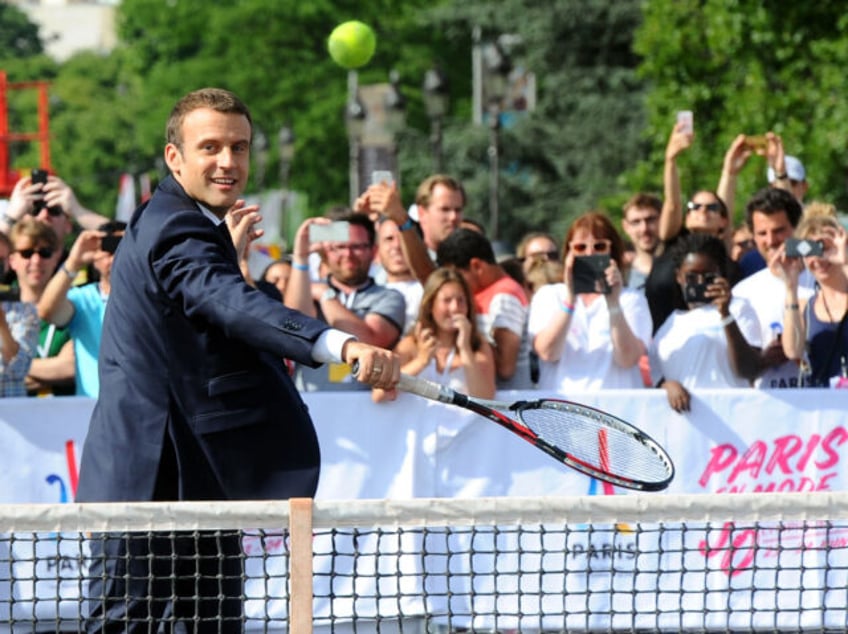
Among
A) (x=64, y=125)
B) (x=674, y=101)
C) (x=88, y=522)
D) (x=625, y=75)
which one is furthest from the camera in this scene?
(x=64, y=125)

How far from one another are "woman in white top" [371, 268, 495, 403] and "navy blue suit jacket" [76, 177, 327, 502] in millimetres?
3231

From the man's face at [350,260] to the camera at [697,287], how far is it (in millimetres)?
1707

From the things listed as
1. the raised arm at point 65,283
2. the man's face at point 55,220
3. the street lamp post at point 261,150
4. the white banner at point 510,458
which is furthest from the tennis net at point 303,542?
the street lamp post at point 261,150

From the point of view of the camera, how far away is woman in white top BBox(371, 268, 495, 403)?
27.7 ft

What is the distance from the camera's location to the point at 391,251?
9.70 metres

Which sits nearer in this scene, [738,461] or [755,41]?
[738,461]

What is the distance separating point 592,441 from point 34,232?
4.61 meters

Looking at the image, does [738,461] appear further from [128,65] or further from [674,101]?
[128,65]

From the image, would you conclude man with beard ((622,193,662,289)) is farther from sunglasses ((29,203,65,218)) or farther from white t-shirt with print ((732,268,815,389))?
sunglasses ((29,203,65,218))

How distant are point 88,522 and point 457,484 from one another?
13.5 ft

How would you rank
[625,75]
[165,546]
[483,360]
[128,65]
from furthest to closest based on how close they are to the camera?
[128,65]
[625,75]
[483,360]
[165,546]

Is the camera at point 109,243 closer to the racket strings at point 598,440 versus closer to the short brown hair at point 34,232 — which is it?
the short brown hair at point 34,232

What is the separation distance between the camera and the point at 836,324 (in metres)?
8.73

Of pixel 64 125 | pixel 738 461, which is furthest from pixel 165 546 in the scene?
pixel 64 125
